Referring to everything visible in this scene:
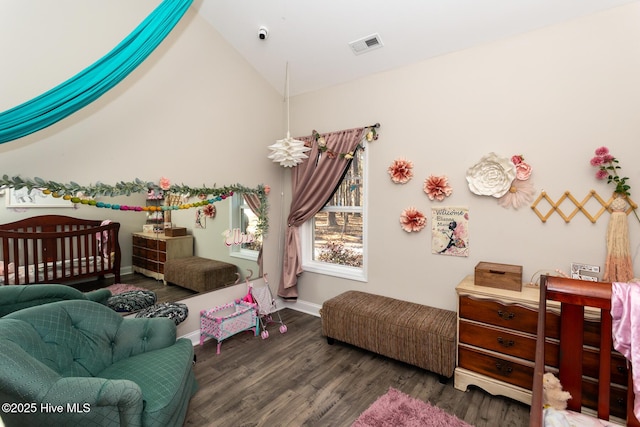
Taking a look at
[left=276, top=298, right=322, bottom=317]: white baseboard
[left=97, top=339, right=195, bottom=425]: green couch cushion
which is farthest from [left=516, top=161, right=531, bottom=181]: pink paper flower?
[left=97, top=339, right=195, bottom=425]: green couch cushion

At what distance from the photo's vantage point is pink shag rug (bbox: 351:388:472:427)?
180cm

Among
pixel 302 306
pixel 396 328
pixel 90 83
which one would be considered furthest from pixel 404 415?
pixel 90 83

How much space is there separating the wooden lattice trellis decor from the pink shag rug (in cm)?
158

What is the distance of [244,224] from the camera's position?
3.30 m

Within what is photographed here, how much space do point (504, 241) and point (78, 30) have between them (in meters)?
3.62

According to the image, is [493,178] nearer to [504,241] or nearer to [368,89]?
[504,241]

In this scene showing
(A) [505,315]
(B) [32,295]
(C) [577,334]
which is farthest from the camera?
(A) [505,315]

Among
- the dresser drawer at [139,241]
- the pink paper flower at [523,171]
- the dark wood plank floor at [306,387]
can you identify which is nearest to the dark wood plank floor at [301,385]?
the dark wood plank floor at [306,387]

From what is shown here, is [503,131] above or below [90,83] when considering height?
below

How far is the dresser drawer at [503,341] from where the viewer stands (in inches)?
73.5

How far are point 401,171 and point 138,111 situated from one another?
237 cm

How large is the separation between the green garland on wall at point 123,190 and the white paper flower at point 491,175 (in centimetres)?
223

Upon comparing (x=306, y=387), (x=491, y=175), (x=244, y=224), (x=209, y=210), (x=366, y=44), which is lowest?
(x=306, y=387)

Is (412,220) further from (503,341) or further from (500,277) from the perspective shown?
(503,341)
